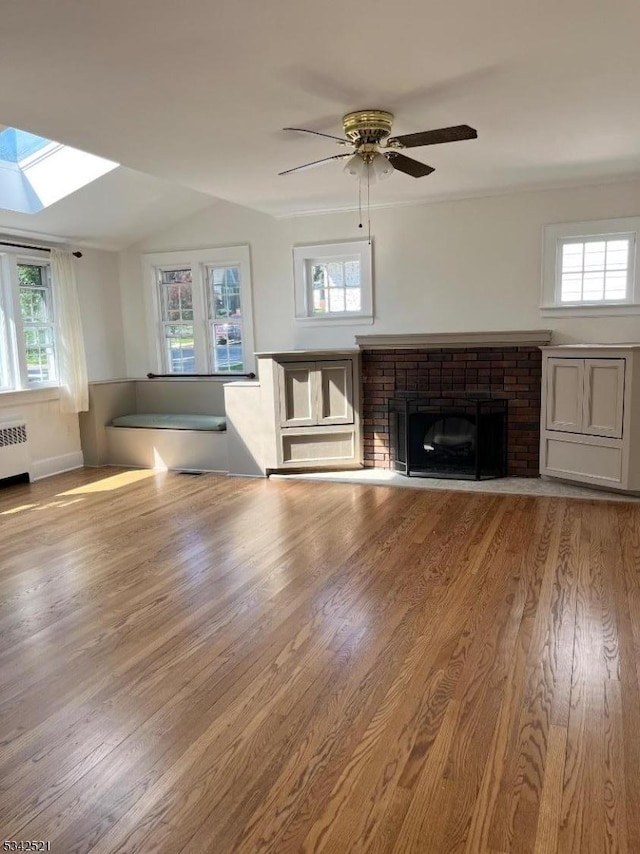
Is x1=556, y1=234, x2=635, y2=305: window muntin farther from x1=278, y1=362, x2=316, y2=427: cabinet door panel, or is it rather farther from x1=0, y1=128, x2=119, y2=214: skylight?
x1=0, y1=128, x2=119, y2=214: skylight

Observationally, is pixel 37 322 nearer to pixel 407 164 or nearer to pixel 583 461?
pixel 407 164

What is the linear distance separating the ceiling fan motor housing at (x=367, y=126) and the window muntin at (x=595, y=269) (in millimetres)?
2498

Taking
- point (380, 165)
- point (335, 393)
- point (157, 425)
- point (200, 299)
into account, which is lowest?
point (157, 425)

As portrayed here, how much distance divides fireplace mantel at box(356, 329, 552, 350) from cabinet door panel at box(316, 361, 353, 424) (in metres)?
0.35

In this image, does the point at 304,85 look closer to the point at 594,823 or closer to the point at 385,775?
the point at 385,775

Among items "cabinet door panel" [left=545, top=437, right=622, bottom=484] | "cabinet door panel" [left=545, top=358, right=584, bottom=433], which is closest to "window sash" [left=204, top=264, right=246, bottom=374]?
"cabinet door panel" [left=545, top=358, right=584, bottom=433]

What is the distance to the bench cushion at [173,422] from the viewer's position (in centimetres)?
630

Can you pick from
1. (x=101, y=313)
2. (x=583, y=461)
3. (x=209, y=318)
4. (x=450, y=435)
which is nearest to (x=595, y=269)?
(x=583, y=461)

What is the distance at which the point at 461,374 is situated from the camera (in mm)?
5777

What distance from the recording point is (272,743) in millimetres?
2062

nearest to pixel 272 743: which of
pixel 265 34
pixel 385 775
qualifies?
pixel 385 775

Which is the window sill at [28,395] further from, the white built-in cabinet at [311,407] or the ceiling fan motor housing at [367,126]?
the ceiling fan motor housing at [367,126]

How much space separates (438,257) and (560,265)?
3.56ft

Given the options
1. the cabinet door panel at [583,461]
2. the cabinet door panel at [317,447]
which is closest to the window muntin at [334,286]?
the cabinet door panel at [317,447]
